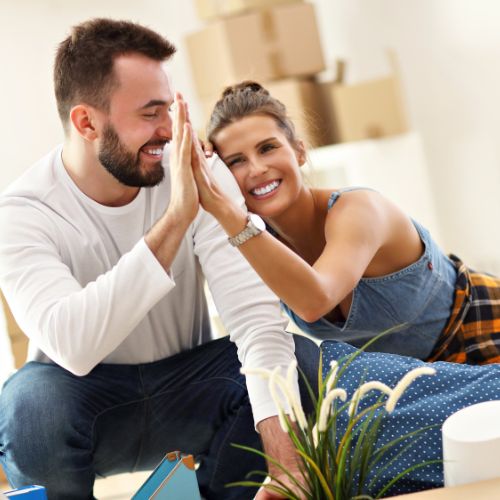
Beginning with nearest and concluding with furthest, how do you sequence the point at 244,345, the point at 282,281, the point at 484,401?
1. the point at 484,401
2. the point at 282,281
3. the point at 244,345

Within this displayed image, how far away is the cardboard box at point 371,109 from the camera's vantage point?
12.1ft

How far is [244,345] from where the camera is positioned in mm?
1718

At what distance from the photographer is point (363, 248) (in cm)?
178

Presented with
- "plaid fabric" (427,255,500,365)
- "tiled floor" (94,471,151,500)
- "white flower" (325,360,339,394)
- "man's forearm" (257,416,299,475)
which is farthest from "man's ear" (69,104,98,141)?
"tiled floor" (94,471,151,500)

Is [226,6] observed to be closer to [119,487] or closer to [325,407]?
[119,487]

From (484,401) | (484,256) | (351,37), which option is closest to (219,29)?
(351,37)

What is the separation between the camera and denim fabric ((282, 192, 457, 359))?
1907mm

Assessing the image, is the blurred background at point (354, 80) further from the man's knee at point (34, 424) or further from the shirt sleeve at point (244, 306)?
the man's knee at point (34, 424)

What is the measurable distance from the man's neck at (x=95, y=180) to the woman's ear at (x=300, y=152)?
0.37 meters

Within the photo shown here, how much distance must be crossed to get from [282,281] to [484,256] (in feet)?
8.31

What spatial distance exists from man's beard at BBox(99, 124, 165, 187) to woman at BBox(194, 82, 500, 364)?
0.53 ft

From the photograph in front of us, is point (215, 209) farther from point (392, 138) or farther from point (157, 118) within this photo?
point (392, 138)

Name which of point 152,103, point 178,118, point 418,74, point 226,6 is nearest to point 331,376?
point 178,118

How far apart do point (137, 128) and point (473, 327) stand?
797mm
